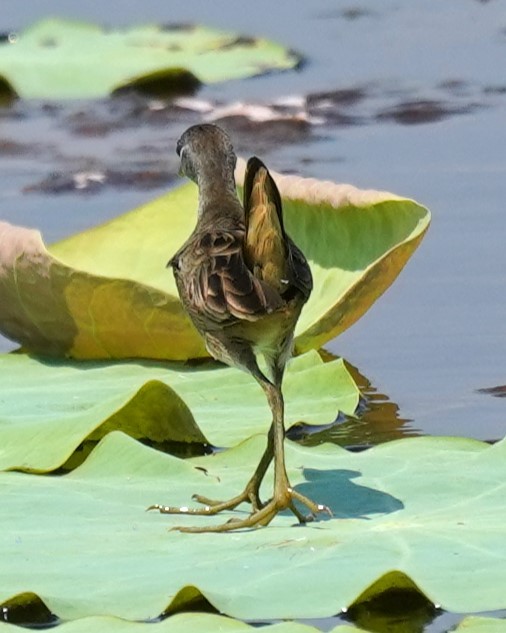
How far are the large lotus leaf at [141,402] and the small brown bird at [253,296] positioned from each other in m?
0.26

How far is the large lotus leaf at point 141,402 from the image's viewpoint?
3.04 metres

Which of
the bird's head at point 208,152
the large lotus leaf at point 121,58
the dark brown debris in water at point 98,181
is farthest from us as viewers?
the large lotus leaf at point 121,58

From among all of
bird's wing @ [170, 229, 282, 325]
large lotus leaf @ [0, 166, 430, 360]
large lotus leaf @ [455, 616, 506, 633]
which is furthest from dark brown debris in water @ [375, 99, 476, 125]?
large lotus leaf @ [455, 616, 506, 633]

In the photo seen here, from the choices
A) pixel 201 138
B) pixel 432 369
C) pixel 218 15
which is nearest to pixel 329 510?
pixel 201 138

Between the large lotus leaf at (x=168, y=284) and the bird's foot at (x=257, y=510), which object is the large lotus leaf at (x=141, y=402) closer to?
the large lotus leaf at (x=168, y=284)

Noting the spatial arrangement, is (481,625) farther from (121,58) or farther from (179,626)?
(121,58)

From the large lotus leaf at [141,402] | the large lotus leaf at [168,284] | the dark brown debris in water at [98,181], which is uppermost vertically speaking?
the dark brown debris in water at [98,181]

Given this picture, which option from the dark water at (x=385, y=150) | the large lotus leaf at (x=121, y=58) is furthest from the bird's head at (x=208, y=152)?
the large lotus leaf at (x=121, y=58)

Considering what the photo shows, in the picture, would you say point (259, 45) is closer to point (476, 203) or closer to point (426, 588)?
point (476, 203)

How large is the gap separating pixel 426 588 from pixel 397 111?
3991 millimetres

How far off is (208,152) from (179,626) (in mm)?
1186

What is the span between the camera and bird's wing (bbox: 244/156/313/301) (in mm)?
2572

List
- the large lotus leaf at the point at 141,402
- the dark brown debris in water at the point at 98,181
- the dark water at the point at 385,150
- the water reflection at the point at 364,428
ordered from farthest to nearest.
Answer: the dark brown debris in water at the point at 98,181, the dark water at the point at 385,150, the water reflection at the point at 364,428, the large lotus leaf at the point at 141,402

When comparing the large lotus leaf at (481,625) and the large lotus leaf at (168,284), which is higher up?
the large lotus leaf at (168,284)
